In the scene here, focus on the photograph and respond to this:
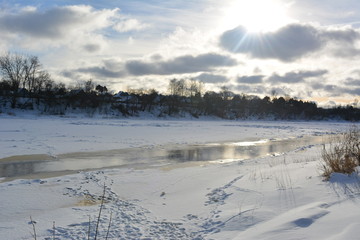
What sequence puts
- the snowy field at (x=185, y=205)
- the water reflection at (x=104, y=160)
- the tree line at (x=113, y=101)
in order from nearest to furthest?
1. the snowy field at (x=185, y=205)
2. the water reflection at (x=104, y=160)
3. the tree line at (x=113, y=101)

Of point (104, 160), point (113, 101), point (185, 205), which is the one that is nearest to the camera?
point (185, 205)

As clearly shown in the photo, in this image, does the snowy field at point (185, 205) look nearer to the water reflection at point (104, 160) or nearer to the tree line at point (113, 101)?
the water reflection at point (104, 160)

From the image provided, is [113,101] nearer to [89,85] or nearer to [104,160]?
[89,85]

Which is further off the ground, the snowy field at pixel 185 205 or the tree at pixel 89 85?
the tree at pixel 89 85

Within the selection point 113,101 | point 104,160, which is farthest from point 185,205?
point 113,101

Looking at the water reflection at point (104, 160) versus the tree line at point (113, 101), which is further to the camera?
the tree line at point (113, 101)

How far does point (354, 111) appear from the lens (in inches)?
4626

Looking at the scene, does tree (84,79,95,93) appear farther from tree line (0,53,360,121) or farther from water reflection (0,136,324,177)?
water reflection (0,136,324,177)

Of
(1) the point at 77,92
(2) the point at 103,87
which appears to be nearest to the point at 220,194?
(1) the point at 77,92

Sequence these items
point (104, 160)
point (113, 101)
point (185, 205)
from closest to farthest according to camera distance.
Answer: point (185, 205) → point (104, 160) → point (113, 101)

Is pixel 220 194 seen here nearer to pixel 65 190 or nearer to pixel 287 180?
pixel 287 180

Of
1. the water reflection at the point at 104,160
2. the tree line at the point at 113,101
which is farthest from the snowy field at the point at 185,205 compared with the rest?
the tree line at the point at 113,101

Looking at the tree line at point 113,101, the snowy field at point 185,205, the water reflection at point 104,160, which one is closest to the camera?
the snowy field at point 185,205

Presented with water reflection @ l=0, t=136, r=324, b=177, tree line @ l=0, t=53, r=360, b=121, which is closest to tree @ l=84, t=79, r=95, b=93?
tree line @ l=0, t=53, r=360, b=121
